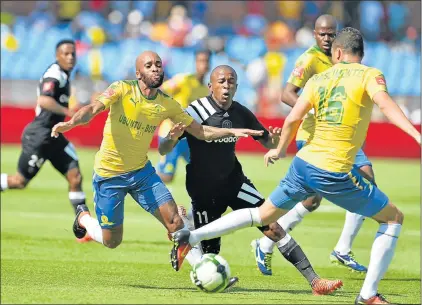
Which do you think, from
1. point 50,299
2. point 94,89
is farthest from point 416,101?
point 50,299

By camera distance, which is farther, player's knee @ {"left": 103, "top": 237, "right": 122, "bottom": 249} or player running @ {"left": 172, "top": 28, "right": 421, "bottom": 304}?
player's knee @ {"left": 103, "top": 237, "right": 122, "bottom": 249}

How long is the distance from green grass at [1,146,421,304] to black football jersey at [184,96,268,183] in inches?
47.3

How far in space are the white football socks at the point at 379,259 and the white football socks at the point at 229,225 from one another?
1149 millimetres

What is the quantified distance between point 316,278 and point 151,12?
25.0 m

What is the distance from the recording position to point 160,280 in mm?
10781

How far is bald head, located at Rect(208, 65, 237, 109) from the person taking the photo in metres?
10.2

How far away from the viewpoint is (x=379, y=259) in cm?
857

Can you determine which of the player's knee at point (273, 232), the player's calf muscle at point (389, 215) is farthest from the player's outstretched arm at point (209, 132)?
the player's calf muscle at point (389, 215)

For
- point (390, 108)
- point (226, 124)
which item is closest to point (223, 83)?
point (226, 124)

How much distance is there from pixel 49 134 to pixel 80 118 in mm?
5221

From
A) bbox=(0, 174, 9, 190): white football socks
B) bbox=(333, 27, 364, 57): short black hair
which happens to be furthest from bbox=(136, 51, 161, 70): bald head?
bbox=(0, 174, 9, 190): white football socks

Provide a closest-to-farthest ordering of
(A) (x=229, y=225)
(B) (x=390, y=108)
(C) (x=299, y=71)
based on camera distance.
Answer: (B) (x=390, y=108), (A) (x=229, y=225), (C) (x=299, y=71)

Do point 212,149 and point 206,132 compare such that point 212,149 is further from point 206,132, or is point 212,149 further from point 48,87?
point 48,87

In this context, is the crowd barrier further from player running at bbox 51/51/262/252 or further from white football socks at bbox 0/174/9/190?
player running at bbox 51/51/262/252
